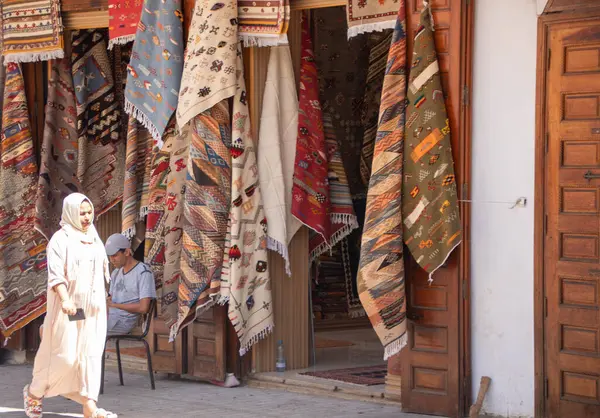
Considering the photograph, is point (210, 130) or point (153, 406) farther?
point (210, 130)

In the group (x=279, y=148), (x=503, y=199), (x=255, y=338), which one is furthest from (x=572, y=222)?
(x=255, y=338)

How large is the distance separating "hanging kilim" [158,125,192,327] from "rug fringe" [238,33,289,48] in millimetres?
778

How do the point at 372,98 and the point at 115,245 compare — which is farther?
the point at 372,98

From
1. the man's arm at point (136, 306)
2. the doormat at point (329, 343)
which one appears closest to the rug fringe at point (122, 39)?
the man's arm at point (136, 306)

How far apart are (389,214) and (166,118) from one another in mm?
2273

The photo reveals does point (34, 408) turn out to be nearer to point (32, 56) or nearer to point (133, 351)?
point (133, 351)

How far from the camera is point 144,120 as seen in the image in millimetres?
9078

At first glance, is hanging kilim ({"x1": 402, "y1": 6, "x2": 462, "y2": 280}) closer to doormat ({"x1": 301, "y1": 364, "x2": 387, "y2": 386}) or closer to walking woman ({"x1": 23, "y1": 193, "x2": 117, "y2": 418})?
doormat ({"x1": 301, "y1": 364, "x2": 387, "y2": 386})

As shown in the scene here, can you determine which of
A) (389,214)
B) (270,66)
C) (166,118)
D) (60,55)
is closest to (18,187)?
(60,55)

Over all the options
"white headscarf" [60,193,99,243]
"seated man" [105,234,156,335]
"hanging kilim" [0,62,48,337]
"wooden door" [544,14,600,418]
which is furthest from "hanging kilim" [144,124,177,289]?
"wooden door" [544,14,600,418]

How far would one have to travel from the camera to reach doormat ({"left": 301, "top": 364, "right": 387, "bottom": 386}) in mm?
8398

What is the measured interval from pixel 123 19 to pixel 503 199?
365 cm

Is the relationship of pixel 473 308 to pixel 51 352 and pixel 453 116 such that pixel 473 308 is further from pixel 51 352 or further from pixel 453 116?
pixel 51 352

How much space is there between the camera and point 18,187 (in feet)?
33.1
